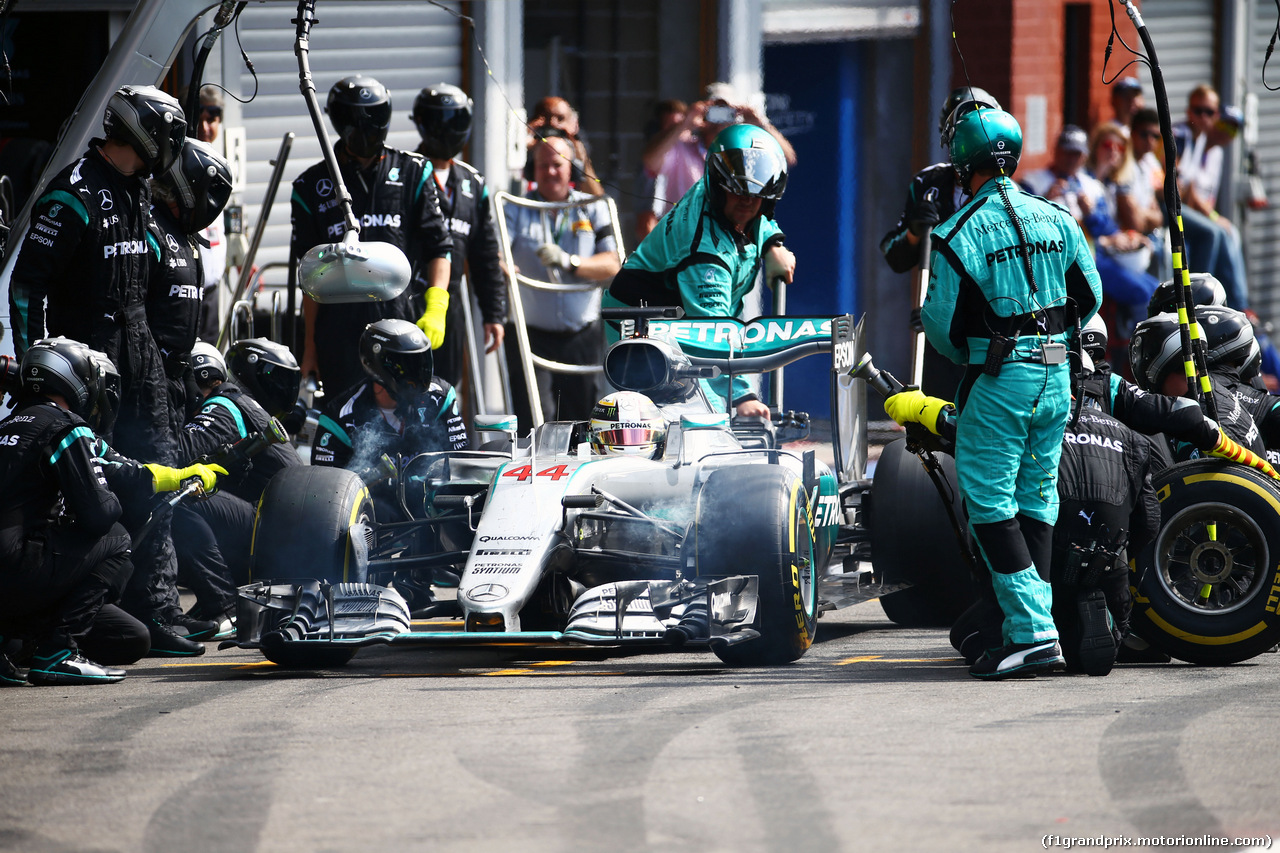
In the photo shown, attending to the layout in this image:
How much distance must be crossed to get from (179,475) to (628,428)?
175 cm

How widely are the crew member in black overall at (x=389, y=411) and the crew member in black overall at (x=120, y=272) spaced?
2.50 feet

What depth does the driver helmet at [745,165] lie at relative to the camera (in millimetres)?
8266

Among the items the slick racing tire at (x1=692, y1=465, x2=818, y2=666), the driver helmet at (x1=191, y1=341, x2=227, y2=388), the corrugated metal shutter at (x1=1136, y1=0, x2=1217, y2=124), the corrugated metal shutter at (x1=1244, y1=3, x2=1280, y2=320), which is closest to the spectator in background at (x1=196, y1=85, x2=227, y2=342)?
the driver helmet at (x1=191, y1=341, x2=227, y2=388)

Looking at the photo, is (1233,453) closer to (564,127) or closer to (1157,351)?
(1157,351)

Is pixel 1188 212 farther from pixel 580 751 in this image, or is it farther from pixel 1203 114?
pixel 580 751

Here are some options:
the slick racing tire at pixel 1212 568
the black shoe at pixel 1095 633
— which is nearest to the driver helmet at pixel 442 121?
the slick racing tire at pixel 1212 568

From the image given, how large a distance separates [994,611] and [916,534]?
986mm

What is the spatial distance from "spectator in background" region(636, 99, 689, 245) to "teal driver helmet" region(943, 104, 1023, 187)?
5.42 m

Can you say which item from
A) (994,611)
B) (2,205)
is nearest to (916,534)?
(994,611)

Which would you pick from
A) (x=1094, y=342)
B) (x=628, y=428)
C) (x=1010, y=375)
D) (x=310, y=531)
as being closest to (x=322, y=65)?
(x=628, y=428)

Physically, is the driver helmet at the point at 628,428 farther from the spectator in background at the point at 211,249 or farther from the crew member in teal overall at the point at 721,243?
the spectator in background at the point at 211,249

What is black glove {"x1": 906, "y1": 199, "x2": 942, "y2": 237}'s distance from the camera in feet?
31.0

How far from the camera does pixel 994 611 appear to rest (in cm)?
664

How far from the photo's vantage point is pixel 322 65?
12508mm
